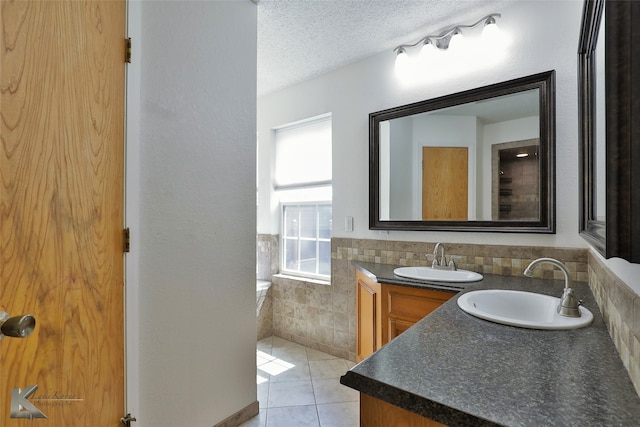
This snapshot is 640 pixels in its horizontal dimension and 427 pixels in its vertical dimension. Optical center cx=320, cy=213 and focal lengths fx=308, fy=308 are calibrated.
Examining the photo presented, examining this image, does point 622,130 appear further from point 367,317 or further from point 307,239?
point 307,239

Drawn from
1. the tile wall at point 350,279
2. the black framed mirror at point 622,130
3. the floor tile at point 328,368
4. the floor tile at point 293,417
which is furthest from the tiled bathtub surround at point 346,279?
Answer: the black framed mirror at point 622,130

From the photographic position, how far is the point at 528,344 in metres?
0.85

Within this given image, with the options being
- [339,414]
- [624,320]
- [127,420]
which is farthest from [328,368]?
[624,320]

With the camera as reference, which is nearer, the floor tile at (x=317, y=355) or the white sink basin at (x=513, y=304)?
the white sink basin at (x=513, y=304)

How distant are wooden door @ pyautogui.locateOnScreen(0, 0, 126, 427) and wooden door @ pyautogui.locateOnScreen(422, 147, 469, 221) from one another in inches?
73.9

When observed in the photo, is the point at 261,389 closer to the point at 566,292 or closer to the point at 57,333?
the point at 57,333

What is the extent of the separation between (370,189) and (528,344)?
1.76m

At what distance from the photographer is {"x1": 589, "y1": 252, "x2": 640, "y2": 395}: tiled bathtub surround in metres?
0.58

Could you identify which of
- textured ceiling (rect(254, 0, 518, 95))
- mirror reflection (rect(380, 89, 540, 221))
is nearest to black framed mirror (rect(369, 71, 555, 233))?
mirror reflection (rect(380, 89, 540, 221))

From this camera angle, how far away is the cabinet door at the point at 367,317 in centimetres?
193

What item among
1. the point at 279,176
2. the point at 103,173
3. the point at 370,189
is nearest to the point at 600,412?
the point at 103,173

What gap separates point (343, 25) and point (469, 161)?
4.19 feet

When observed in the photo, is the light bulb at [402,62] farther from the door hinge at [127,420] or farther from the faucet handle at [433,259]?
the door hinge at [127,420]

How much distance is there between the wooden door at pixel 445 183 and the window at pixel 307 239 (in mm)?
993
